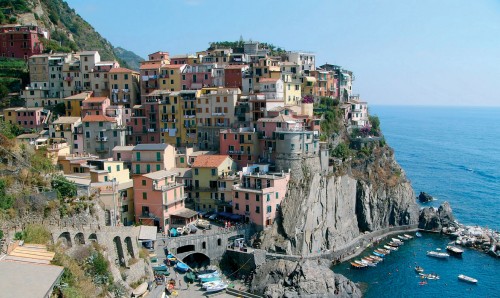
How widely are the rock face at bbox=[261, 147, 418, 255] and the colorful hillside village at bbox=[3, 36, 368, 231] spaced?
74.4 inches

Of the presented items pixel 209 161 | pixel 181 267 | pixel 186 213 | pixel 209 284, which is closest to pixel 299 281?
pixel 209 284

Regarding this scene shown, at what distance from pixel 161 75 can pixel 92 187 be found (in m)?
29.1

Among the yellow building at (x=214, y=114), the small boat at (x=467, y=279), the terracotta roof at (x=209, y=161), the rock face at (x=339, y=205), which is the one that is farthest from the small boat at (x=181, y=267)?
the small boat at (x=467, y=279)

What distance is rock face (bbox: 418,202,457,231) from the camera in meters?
72.3

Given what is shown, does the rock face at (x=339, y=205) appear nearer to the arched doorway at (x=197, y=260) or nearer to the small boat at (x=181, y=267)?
the arched doorway at (x=197, y=260)

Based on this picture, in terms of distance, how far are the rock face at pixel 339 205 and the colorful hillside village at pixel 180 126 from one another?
1.89m

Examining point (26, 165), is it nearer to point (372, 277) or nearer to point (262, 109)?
point (262, 109)

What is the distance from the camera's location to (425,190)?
312ft

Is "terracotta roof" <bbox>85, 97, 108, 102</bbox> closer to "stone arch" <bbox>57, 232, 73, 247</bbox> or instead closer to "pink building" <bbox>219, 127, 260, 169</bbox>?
"pink building" <bbox>219, 127, 260, 169</bbox>

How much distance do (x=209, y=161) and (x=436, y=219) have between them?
118 ft

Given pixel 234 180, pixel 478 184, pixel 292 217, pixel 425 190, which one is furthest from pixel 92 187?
pixel 478 184

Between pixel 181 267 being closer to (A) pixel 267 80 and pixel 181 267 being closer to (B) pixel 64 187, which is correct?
(B) pixel 64 187

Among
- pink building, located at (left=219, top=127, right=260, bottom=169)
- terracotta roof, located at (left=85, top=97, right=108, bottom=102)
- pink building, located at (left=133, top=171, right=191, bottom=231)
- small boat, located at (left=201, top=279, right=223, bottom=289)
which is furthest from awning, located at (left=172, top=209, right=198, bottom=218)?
terracotta roof, located at (left=85, top=97, right=108, bottom=102)

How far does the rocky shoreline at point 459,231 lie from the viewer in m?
65.0
